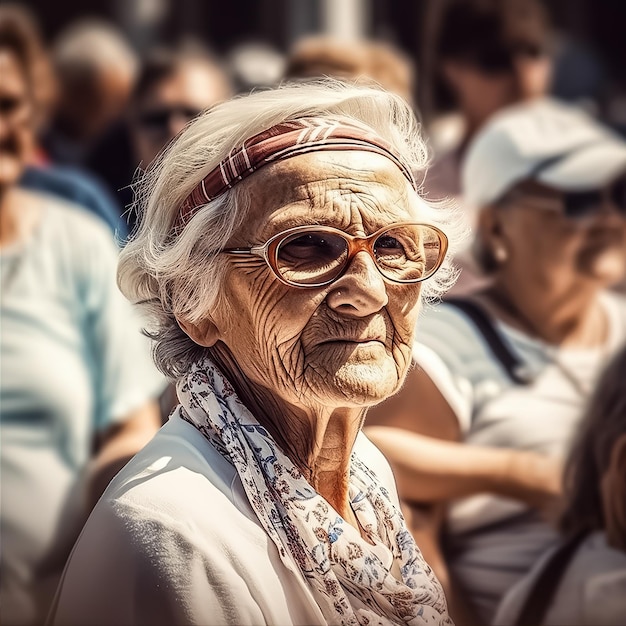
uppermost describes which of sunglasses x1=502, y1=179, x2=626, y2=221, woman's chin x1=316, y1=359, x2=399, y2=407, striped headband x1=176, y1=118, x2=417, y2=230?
striped headband x1=176, y1=118, x2=417, y2=230

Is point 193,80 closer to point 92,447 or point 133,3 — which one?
point 92,447

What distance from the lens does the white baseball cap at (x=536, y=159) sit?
3.40m

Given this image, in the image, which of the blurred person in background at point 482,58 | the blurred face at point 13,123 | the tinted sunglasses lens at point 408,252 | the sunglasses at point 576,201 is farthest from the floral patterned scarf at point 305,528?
the blurred person in background at point 482,58

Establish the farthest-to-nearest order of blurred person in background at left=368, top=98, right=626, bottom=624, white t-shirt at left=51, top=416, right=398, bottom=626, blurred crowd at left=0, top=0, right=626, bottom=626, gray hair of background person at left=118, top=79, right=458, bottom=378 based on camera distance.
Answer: blurred person in background at left=368, top=98, right=626, bottom=624 → blurred crowd at left=0, top=0, right=626, bottom=626 → gray hair of background person at left=118, top=79, right=458, bottom=378 → white t-shirt at left=51, top=416, right=398, bottom=626

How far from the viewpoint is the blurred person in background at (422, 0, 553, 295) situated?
455 cm

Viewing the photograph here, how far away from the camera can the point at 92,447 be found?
2.95 m

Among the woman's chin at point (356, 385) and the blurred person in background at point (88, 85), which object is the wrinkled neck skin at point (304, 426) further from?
the blurred person in background at point (88, 85)

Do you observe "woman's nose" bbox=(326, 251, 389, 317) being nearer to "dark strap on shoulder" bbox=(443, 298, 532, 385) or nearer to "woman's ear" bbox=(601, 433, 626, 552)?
"woman's ear" bbox=(601, 433, 626, 552)

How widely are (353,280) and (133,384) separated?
1.42 m

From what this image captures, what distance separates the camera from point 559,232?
3.36 m

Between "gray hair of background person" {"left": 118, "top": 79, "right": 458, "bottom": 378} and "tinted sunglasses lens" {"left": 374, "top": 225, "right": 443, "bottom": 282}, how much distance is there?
0.22 feet

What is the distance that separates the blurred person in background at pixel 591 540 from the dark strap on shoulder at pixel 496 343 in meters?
0.31

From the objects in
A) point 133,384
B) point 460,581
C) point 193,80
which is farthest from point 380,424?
point 193,80

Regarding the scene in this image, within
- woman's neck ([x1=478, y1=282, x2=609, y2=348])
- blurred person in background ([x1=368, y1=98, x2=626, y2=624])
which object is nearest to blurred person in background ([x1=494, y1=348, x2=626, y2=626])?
blurred person in background ([x1=368, y1=98, x2=626, y2=624])
